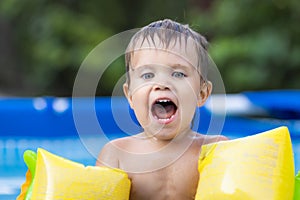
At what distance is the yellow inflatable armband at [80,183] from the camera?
212cm

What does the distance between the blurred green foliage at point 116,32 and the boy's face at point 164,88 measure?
5680 millimetres

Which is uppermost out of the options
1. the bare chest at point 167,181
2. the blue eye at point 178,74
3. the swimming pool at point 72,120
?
the blue eye at point 178,74

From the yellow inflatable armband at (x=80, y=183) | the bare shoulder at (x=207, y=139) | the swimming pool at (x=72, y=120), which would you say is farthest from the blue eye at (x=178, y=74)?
the swimming pool at (x=72, y=120)

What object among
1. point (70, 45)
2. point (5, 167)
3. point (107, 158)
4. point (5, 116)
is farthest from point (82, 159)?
point (70, 45)

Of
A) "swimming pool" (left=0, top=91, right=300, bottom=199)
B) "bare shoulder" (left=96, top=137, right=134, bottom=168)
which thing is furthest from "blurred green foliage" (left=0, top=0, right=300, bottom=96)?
"bare shoulder" (left=96, top=137, right=134, bottom=168)

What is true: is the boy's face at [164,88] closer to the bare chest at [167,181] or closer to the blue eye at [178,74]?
the blue eye at [178,74]

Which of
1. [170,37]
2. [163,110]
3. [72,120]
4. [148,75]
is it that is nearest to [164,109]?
[163,110]

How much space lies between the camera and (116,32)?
30.5 ft

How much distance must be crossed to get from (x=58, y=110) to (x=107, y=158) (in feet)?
9.78

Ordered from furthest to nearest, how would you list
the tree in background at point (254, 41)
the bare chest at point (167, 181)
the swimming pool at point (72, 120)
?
the tree in background at point (254, 41), the swimming pool at point (72, 120), the bare chest at point (167, 181)

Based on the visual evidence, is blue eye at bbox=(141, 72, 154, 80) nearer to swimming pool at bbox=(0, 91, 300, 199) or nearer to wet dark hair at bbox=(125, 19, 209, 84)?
wet dark hair at bbox=(125, 19, 209, 84)

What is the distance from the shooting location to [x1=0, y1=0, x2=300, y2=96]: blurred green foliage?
783cm

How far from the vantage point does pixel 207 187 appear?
2.06m

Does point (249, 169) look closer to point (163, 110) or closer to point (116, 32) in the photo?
point (163, 110)
